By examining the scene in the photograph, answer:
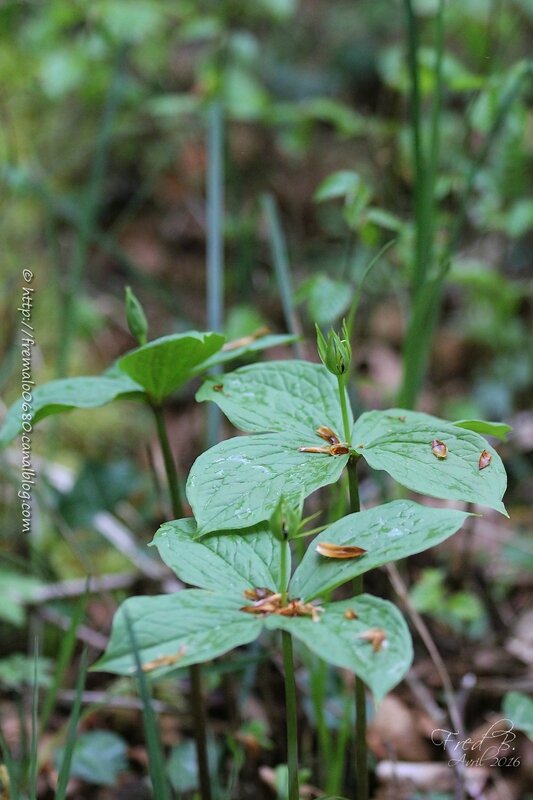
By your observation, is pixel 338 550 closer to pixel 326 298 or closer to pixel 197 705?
pixel 197 705

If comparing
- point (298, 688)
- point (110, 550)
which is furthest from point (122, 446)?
point (298, 688)

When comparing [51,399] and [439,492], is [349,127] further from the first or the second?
[439,492]

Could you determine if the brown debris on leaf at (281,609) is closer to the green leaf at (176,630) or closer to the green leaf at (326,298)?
the green leaf at (176,630)

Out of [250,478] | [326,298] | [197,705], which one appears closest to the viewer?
[250,478]

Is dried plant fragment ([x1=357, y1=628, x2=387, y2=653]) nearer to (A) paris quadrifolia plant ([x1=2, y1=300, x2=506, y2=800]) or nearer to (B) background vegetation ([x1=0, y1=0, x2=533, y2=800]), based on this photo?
(A) paris quadrifolia plant ([x1=2, y1=300, x2=506, y2=800])

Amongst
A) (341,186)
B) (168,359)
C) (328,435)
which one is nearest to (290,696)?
(328,435)

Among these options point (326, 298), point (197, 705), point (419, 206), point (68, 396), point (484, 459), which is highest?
point (419, 206)
